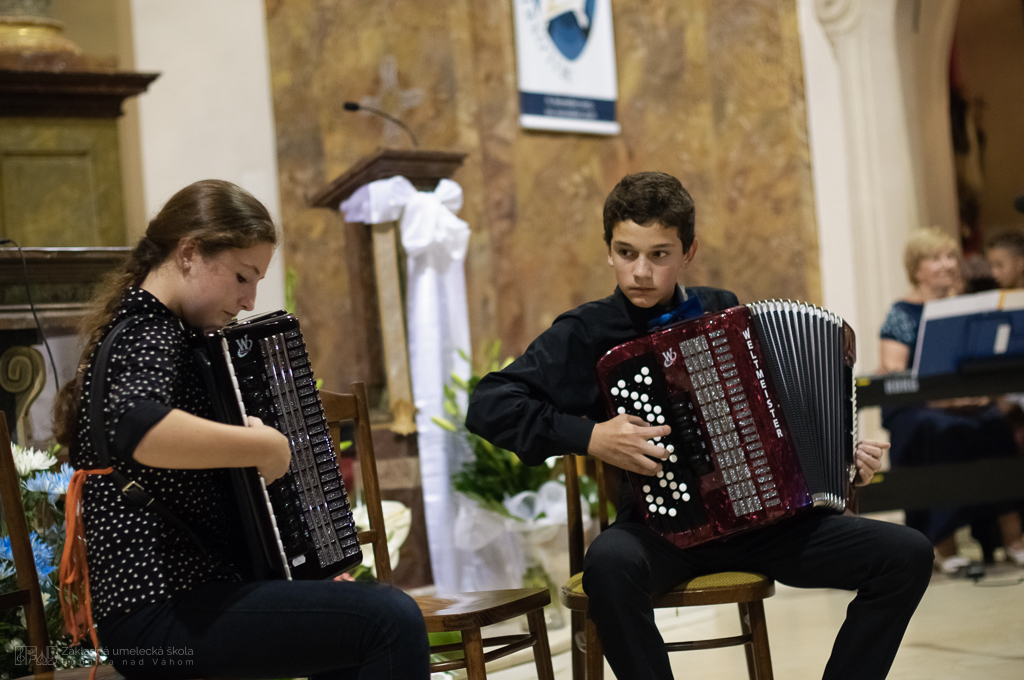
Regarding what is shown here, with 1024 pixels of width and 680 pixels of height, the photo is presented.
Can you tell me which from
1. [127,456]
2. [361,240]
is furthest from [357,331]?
[127,456]

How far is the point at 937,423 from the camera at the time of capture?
171 inches

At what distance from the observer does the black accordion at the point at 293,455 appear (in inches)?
61.4

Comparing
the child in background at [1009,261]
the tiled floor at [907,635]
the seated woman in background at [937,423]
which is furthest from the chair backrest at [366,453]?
the child in background at [1009,261]

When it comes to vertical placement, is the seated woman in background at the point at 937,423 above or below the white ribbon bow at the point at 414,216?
below

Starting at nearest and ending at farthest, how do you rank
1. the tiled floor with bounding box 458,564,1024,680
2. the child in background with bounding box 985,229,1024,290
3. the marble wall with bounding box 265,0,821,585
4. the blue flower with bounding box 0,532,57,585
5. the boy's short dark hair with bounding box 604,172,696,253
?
the boy's short dark hair with bounding box 604,172,696,253, the blue flower with bounding box 0,532,57,585, the tiled floor with bounding box 458,564,1024,680, the child in background with bounding box 985,229,1024,290, the marble wall with bounding box 265,0,821,585

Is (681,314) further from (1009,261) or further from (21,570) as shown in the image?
(1009,261)

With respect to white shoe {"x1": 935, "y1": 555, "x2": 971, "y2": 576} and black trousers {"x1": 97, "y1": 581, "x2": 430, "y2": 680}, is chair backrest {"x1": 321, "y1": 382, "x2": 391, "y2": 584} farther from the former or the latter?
white shoe {"x1": 935, "y1": 555, "x2": 971, "y2": 576}

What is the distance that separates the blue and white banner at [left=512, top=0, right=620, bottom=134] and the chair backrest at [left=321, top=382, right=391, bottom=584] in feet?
14.1

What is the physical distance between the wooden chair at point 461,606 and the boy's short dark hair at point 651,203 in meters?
0.70

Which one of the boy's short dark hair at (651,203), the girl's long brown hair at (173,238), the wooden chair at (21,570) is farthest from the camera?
the boy's short dark hair at (651,203)

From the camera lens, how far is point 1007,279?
4.68 m

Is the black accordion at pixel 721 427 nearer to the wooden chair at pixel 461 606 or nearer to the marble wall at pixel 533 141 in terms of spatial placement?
the wooden chair at pixel 461 606

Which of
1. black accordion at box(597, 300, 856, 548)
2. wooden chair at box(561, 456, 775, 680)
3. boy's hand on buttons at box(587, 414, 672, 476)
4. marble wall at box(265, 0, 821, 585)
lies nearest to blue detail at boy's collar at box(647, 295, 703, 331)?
black accordion at box(597, 300, 856, 548)

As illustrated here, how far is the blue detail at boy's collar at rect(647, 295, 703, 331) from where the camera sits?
2.10 metres
